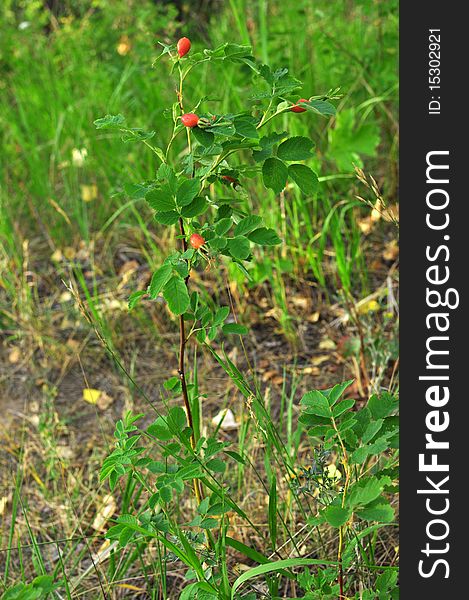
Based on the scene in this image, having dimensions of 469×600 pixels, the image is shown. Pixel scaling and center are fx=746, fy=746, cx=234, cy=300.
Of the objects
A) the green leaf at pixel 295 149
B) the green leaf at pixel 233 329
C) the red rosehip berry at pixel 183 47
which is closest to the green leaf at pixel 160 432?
the green leaf at pixel 233 329

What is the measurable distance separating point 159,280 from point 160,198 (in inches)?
5.3

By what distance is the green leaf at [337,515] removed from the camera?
112 centimetres

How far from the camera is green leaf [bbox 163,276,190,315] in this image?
1225mm

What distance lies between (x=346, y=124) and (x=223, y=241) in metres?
1.54

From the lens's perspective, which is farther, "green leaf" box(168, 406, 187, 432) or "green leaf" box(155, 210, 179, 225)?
"green leaf" box(168, 406, 187, 432)

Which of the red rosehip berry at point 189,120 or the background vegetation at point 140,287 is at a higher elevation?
the red rosehip berry at point 189,120

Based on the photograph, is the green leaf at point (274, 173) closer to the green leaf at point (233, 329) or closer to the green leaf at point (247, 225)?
the green leaf at point (247, 225)

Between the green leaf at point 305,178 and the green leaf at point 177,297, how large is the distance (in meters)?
0.26

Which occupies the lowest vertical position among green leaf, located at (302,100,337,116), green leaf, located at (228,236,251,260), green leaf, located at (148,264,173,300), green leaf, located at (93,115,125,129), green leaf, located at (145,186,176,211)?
green leaf, located at (148,264,173,300)

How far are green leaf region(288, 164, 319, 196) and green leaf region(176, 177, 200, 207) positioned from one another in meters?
0.17

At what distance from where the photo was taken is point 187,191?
1.22 m

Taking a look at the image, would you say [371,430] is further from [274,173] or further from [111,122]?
[111,122]

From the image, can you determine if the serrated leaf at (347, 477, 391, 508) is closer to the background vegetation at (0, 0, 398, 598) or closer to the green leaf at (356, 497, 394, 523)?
the green leaf at (356, 497, 394, 523)

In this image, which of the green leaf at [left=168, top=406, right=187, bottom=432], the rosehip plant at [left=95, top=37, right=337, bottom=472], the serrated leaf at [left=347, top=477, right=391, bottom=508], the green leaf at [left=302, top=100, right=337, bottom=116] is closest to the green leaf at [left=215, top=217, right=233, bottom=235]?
the rosehip plant at [left=95, top=37, right=337, bottom=472]
